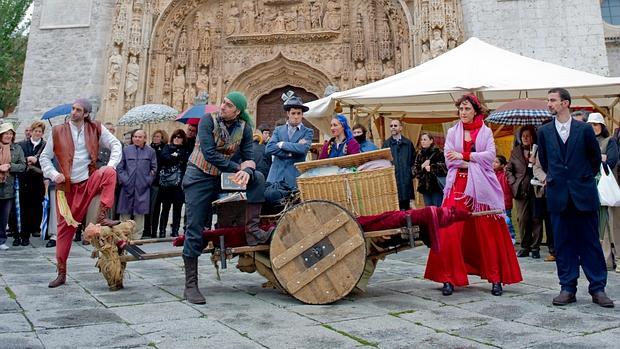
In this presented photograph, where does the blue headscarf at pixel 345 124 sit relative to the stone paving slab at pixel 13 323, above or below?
above

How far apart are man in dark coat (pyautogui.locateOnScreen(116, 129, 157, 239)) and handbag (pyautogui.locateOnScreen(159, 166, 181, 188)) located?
0.64ft

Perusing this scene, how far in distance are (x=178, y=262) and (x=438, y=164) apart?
3923 millimetres

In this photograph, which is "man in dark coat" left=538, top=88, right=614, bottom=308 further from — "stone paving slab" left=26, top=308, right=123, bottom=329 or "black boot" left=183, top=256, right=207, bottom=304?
"stone paving slab" left=26, top=308, right=123, bottom=329

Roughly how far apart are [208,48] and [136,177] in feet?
24.4

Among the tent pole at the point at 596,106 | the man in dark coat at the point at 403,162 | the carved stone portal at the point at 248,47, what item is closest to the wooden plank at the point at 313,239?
the man in dark coat at the point at 403,162

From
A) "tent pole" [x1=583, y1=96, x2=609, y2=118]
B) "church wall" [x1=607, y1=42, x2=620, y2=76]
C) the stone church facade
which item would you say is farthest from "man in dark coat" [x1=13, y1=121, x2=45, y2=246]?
"church wall" [x1=607, y1=42, x2=620, y2=76]

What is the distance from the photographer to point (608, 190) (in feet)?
17.0

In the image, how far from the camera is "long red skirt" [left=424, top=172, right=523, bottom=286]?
409 cm

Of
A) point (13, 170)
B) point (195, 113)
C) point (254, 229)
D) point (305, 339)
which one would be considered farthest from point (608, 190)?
point (13, 170)

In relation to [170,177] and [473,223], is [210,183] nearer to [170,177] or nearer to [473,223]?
[473,223]

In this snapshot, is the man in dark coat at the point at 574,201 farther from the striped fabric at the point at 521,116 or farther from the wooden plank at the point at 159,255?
the striped fabric at the point at 521,116

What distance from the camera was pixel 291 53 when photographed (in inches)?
553

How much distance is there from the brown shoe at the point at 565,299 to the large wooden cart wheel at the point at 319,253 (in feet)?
5.17

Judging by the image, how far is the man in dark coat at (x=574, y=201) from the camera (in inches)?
147
